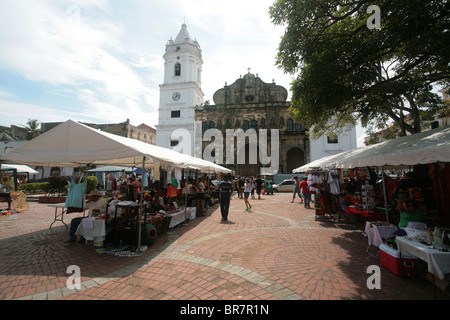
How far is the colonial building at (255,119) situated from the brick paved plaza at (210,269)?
26.2m

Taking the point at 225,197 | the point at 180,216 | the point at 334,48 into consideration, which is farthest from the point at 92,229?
the point at 334,48

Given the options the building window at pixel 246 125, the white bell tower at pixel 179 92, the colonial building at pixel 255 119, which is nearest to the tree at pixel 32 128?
the white bell tower at pixel 179 92

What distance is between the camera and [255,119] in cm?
3434

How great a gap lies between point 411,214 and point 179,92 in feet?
130

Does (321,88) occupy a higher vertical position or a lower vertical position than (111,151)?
higher

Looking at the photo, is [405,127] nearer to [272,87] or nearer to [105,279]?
[105,279]

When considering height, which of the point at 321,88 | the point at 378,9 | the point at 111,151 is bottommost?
the point at 111,151

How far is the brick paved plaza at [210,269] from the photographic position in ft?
10.8

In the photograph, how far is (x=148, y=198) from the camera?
27.4 ft

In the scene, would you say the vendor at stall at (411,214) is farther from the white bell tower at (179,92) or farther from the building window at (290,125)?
the white bell tower at (179,92)

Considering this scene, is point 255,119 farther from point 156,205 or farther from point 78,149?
point 78,149
